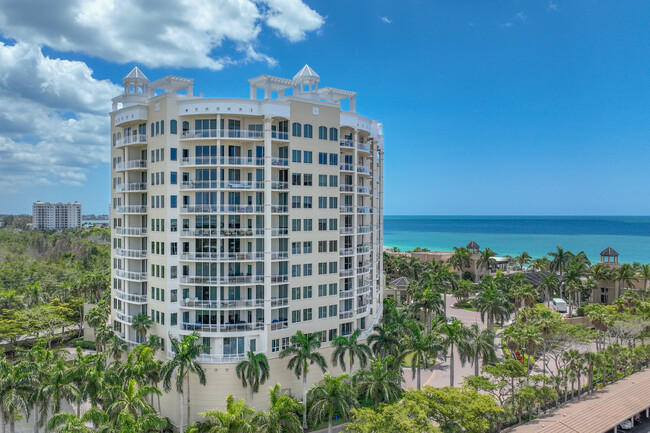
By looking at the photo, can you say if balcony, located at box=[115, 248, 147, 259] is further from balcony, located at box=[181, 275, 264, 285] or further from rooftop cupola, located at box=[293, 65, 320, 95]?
rooftop cupola, located at box=[293, 65, 320, 95]

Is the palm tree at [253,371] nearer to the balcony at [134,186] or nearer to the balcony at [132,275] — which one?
the balcony at [132,275]

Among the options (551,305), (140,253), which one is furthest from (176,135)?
(551,305)

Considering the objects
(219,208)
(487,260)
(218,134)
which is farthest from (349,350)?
(487,260)

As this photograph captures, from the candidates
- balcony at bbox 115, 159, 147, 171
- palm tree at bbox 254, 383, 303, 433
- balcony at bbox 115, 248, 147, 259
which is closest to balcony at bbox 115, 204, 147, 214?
balcony at bbox 115, 159, 147, 171

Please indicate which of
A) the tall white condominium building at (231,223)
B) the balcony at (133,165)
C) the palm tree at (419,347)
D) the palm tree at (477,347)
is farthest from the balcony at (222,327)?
the palm tree at (477,347)

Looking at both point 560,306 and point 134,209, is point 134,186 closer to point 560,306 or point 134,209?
point 134,209

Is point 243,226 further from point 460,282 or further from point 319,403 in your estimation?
point 460,282
